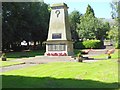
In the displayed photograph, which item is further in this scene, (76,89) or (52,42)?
(52,42)

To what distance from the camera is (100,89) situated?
10.1 meters

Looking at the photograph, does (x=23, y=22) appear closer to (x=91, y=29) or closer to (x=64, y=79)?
(x=91, y=29)

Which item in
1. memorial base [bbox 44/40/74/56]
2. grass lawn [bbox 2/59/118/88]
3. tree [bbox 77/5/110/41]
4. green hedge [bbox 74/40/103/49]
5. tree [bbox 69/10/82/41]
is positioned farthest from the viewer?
tree [bbox 69/10/82/41]

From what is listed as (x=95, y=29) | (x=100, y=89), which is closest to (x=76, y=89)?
(x=100, y=89)

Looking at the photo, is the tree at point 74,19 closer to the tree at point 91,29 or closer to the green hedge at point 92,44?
the tree at point 91,29

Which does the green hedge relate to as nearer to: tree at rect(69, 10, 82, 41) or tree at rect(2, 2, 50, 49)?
tree at rect(2, 2, 50, 49)

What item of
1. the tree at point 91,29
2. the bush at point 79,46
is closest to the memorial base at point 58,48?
the bush at point 79,46

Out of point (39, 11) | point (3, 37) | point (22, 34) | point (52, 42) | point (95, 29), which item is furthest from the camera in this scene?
point (95, 29)

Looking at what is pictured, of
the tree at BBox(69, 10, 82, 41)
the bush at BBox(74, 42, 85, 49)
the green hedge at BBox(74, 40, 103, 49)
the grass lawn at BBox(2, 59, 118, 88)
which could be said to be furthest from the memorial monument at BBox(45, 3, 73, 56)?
the tree at BBox(69, 10, 82, 41)

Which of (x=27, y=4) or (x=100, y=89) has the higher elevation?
(x=27, y=4)

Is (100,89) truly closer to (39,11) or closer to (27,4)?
(27,4)

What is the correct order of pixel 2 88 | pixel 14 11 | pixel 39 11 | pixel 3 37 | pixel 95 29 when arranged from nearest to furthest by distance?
pixel 2 88 → pixel 3 37 → pixel 14 11 → pixel 39 11 → pixel 95 29

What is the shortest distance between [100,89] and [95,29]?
2717 inches

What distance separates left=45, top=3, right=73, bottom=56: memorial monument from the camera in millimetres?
34906
